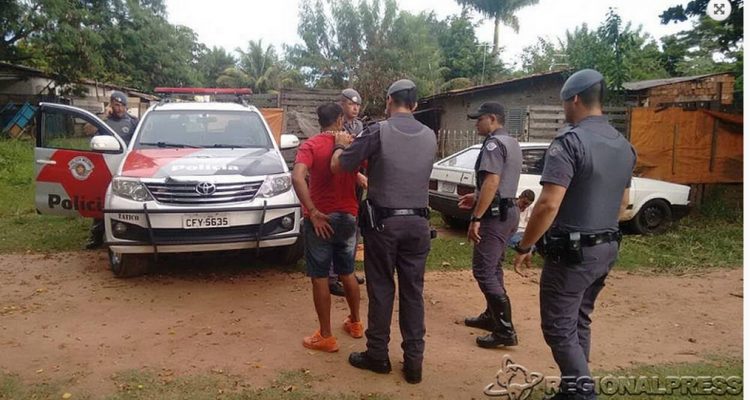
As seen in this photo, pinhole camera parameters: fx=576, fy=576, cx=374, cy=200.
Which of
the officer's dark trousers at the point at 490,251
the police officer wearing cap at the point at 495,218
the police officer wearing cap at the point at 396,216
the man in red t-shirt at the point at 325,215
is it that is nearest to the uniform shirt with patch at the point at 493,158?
the police officer wearing cap at the point at 495,218

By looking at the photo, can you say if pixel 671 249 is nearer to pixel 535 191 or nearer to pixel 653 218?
pixel 653 218

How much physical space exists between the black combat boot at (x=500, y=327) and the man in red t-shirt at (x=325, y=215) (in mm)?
1041

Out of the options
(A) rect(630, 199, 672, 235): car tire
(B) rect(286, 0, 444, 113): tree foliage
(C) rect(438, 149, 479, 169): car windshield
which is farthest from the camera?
(B) rect(286, 0, 444, 113): tree foliage

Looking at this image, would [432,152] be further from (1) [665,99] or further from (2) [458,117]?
(2) [458,117]

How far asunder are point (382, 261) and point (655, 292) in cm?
363

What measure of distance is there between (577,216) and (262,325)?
263 centimetres

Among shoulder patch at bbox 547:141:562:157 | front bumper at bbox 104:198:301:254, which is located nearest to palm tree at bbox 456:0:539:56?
front bumper at bbox 104:198:301:254

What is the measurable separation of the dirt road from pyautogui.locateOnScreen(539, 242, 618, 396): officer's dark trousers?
728 mm

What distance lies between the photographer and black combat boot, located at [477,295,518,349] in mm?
4137

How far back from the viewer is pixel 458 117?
1816 centimetres

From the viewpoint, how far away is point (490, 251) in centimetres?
409

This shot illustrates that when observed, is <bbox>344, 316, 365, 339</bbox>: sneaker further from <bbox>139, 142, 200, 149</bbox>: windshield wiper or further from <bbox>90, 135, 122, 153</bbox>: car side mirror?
<bbox>90, 135, 122, 153</bbox>: car side mirror

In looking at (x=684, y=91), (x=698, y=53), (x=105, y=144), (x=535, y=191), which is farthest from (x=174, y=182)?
(x=698, y=53)

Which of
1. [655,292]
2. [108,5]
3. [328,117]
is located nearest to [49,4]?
[108,5]
